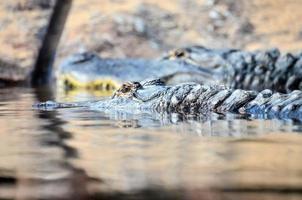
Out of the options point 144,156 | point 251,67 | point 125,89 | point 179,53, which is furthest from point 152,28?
point 144,156

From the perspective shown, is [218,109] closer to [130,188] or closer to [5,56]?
[130,188]

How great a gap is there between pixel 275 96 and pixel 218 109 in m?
0.33

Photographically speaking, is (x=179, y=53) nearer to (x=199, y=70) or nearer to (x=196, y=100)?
(x=199, y=70)

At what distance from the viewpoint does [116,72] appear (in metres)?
8.11

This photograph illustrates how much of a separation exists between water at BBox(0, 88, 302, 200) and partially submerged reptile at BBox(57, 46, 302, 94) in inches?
176

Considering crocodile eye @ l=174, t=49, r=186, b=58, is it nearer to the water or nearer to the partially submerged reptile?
the partially submerged reptile

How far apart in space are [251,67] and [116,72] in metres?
1.43

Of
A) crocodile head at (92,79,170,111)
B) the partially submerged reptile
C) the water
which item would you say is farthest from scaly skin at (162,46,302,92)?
the water

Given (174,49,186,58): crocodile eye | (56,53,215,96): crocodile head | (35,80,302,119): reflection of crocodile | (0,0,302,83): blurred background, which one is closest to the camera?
(35,80,302,119): reflection of crocodile

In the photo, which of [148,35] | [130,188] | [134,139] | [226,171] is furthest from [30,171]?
[148,35]

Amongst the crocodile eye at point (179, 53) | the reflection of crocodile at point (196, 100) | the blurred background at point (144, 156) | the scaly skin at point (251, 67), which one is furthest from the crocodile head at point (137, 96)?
the crocodile eye at point (179, 53)

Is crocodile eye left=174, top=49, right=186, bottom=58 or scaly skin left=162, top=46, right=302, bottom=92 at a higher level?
crocodile eye left=174, top=49, right=186, bottom=58

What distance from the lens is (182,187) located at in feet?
5.92

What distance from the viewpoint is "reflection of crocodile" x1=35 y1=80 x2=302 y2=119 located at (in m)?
3.96
